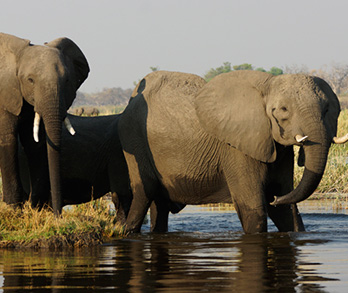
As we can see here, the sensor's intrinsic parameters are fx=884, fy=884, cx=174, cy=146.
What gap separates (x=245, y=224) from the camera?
10.1 m

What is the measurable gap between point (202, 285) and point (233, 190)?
12.2ft

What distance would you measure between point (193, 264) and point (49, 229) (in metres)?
2.26

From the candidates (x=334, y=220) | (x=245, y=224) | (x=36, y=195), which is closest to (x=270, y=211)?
(x=245, y=224)

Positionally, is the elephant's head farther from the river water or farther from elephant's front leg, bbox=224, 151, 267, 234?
the river water

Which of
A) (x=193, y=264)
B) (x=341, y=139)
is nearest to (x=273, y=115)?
(x=341, y=139)

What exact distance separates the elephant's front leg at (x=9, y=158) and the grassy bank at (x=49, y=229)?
0.95 feet

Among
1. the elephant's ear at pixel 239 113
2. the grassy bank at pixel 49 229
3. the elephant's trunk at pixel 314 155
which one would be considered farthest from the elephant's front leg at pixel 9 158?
the elephant's trunk at pixel 314 155

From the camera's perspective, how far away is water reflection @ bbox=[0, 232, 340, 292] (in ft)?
21.6

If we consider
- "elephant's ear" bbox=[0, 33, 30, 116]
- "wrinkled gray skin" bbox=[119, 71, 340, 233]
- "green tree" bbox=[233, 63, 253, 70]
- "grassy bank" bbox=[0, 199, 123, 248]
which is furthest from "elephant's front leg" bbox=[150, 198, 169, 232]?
"green tree" bbox=[233, 63, 253, 70]

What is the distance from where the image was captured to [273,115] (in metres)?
9.60

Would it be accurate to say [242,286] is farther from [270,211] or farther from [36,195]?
[36,195]

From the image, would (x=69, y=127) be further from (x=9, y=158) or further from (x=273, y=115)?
(x=273, y=115)

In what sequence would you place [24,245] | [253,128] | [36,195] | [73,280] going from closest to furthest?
1. [73,280]
2. [24,245]
3. [253,128]
4. [36,195]

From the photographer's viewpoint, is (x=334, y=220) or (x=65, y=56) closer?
(x=65, y=56)
